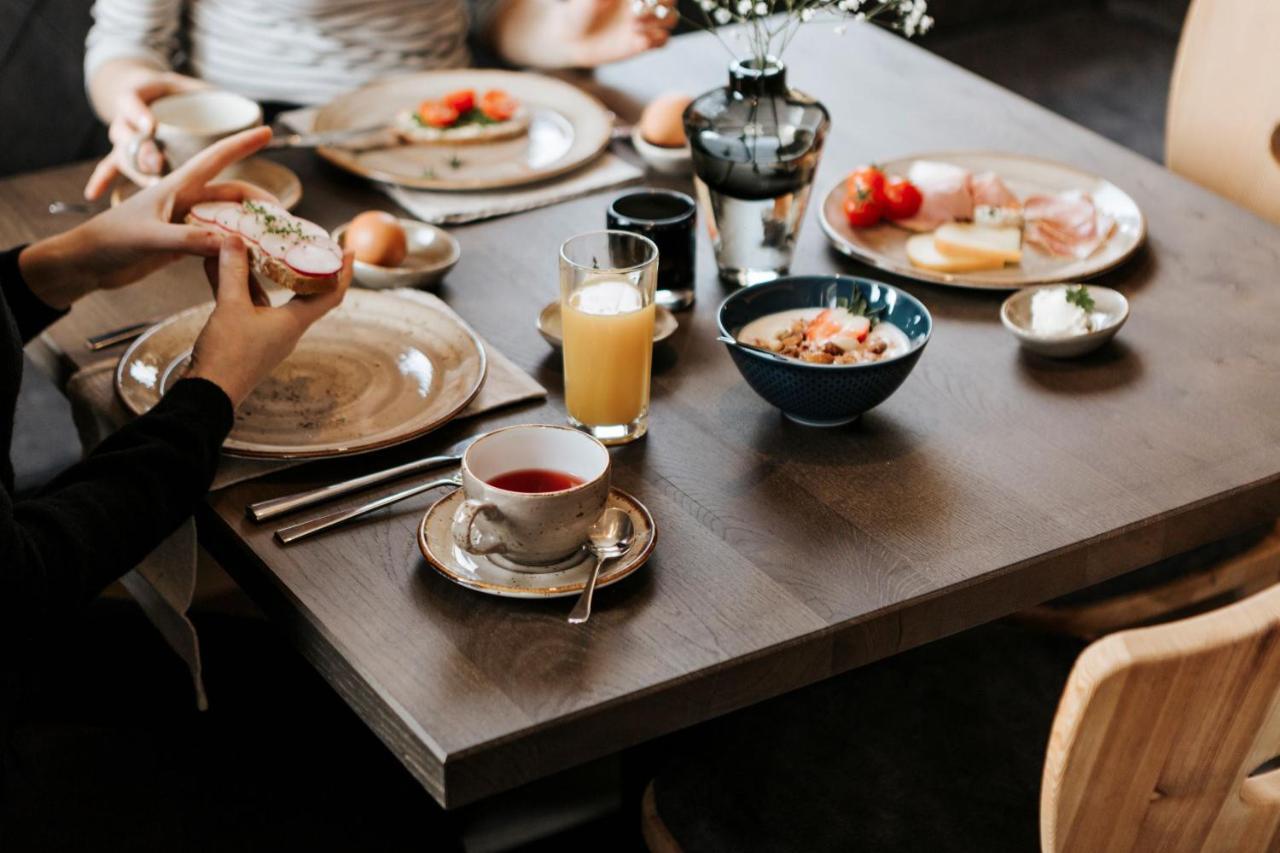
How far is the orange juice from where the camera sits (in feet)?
4.07

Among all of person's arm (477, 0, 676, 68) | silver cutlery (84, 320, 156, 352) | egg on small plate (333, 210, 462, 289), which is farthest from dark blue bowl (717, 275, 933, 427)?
person's arm (477, 0, 676, 68)

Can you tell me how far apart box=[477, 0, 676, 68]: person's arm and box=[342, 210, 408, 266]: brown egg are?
24.1 inches

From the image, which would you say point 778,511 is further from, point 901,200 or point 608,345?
point 901,200

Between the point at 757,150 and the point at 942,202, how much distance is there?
0.92 ft

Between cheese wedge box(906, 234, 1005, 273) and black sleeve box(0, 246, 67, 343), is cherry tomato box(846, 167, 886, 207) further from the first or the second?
black sleeve box(0, 246, 67, 343)

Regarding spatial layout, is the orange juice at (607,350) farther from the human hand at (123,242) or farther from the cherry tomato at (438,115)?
the cherry tomato at (438,115)

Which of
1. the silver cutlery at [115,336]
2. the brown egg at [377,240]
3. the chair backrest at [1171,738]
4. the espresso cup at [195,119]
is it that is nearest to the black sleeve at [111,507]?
the silver cutlery at [115,336]

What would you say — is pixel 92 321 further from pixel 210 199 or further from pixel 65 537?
pixel 65 537

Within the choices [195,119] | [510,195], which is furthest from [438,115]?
[195,119]

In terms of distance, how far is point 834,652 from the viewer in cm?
104

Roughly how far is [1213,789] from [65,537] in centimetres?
86

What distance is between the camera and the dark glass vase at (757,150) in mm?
1472

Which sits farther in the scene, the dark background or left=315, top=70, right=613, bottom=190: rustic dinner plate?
the dark background

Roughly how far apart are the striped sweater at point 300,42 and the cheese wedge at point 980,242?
3.40 feet
